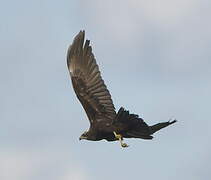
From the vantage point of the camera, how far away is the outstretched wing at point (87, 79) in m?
22.3

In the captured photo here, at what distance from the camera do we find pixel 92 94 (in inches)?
893

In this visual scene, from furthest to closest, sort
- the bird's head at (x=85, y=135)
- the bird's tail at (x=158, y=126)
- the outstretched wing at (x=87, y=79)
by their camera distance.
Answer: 1. the outstretched wing at (x=87, y=79)
2. the bird's head at (x=85, y=135)
3. the bird's tail at (x=158, y=126)

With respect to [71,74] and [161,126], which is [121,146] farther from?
[71,74]

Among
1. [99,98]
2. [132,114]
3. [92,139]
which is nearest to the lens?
[132,114]

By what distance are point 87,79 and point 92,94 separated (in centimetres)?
54

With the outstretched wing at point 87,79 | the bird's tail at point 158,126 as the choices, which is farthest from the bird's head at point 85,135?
the bird's tail at point 158,126

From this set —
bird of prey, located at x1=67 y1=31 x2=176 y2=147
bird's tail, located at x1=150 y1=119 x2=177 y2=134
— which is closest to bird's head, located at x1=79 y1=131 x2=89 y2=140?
bird of prey, located at x1=67 y1=31 x2=176 y2=147

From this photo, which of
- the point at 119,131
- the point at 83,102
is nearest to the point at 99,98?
the point at 83,102

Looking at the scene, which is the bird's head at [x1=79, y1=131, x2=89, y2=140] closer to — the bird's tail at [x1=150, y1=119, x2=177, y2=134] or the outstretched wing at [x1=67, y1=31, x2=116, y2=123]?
the outstretched wing at [x1=67, y1=31, x2=116, y2=123]

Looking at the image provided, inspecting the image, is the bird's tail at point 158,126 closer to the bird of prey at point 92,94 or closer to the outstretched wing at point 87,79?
the bird of prey at point 92,94

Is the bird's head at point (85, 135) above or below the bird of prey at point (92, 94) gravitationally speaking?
below

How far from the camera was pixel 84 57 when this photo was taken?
75.2 feet

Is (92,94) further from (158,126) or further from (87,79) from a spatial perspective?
(158,126)

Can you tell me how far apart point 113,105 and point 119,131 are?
8.11ft
